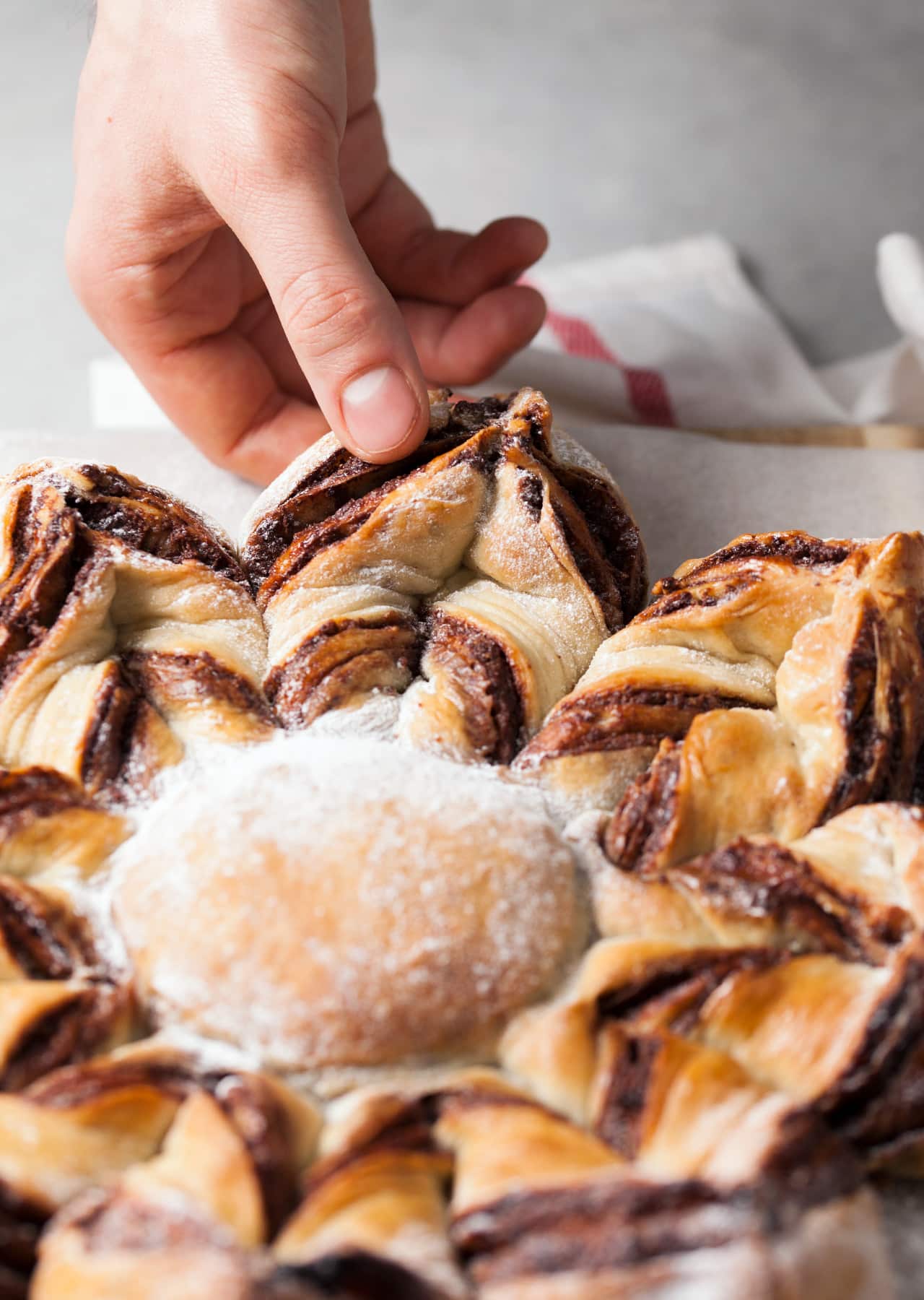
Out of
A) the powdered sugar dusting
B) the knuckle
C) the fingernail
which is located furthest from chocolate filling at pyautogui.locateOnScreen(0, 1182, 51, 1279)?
the knuckle

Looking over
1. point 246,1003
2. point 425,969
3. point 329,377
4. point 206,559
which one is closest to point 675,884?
point 425,969

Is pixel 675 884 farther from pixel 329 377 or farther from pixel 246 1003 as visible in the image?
pixel 329 377

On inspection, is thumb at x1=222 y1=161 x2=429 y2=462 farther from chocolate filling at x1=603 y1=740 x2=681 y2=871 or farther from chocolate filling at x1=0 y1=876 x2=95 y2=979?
chocolate filling at x1=0 y1=876 x2=95 y2=979

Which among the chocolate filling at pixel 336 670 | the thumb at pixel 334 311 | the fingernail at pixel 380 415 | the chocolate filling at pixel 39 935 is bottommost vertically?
the chocolate filling at pixel 39 935

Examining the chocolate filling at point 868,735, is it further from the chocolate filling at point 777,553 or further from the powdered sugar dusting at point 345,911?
the powdered sugar dusting at point 345,911

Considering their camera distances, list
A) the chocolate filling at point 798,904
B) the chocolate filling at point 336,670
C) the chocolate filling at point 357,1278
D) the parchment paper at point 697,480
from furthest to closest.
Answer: the parchment paper at point 697,480, the chocolate filling at point 336,670, the chocolate filling at point 798,904, the chocolate filling at point 357,1278

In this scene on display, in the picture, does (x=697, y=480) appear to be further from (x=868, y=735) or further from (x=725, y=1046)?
(x=725, y=1046)

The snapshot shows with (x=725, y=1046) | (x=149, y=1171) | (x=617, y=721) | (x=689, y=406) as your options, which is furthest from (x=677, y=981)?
(x=689, y=406)

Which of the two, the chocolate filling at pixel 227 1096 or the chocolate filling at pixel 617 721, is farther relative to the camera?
the chocolate filling at pixel 617 721

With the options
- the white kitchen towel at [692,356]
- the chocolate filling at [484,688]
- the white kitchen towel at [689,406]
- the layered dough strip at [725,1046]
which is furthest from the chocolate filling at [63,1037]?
the white kitchen towel at [692,356]
